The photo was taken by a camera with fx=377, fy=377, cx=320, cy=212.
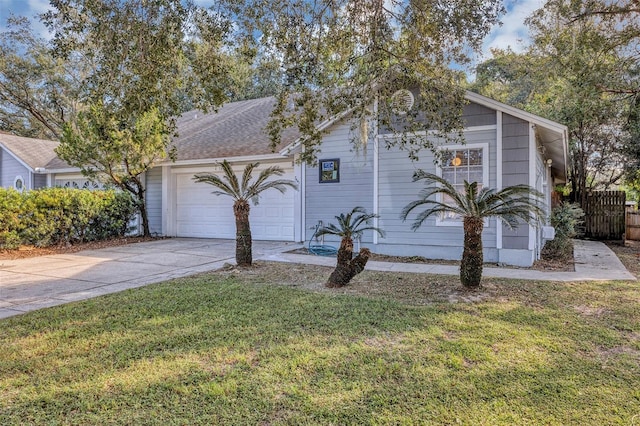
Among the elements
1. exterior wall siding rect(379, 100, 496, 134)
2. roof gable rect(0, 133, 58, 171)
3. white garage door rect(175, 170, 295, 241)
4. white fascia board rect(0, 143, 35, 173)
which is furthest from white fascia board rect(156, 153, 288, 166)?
roof gable rect(0, 133, 58, 171)

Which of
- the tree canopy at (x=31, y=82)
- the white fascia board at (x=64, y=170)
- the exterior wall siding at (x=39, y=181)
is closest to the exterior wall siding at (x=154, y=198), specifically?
the white fascia board at (x=64, y=170)

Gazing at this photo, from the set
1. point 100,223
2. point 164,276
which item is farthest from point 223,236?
point 164,276

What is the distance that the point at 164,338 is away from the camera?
12.0 ft

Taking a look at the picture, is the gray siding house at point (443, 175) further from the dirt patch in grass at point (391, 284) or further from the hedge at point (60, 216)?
the hedge at point (60, 216)

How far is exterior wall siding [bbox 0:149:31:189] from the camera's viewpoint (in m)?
16.9

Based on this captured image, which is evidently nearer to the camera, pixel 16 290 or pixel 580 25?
pixel 16 290

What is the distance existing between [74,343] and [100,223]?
30.5ft

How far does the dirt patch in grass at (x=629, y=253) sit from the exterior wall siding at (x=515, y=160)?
2.03m

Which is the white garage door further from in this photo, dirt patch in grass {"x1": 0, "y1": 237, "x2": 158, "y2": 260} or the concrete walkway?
dirt patch in grass {"x1": 0, "y1": 237, "x2": 158, "y2": 260}

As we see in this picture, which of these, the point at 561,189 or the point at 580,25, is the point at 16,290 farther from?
the point at 561,189

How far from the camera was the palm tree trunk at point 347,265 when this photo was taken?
5.66 meters

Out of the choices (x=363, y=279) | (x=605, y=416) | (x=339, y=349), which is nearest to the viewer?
(x=605, y=416)

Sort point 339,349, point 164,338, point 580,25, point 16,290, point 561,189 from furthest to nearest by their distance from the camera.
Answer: point 561,189, point 580,25, point 16,290, point 164,338, point 339,349

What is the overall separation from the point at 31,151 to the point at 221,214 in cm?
1174
